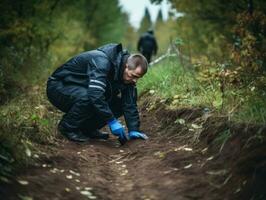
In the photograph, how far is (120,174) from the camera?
5.10 m

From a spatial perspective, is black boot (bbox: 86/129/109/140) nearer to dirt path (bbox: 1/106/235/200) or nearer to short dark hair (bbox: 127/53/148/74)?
dirt path (bbox: 1/106/235/200)

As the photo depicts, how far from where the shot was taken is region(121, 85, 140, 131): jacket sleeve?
6652 mm

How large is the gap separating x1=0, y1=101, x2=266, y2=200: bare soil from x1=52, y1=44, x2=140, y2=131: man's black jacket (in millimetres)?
501

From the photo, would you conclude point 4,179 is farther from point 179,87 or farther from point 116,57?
point 179,87

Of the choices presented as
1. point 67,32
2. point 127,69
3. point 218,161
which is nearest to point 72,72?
point 127,69

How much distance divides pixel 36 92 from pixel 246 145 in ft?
20.3

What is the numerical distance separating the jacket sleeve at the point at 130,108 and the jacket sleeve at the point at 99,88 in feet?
1.61

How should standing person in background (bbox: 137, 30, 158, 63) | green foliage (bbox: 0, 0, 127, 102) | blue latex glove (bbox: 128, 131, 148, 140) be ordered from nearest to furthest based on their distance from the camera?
blue latex glove (bbox: 128, 131, 148, 140) < green foliage (bbox: 0, 0, 127, 102) < standing person in background (bbox: 137, 30, 158, 63)

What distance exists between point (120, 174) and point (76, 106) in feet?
5.28

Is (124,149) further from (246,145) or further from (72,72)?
(246,145)

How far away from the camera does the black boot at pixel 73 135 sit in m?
6.39

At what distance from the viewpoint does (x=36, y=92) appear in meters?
9.89

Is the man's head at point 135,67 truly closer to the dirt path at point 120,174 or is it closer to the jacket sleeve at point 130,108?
the jacket sleeve at point 130,108

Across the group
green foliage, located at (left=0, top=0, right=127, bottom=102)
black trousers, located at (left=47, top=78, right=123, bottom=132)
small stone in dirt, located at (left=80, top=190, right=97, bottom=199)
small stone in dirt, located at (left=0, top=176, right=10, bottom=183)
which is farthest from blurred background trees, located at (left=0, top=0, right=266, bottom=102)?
small stone in dirt, located at (left=0, top=176, right=10, bottom=183)
